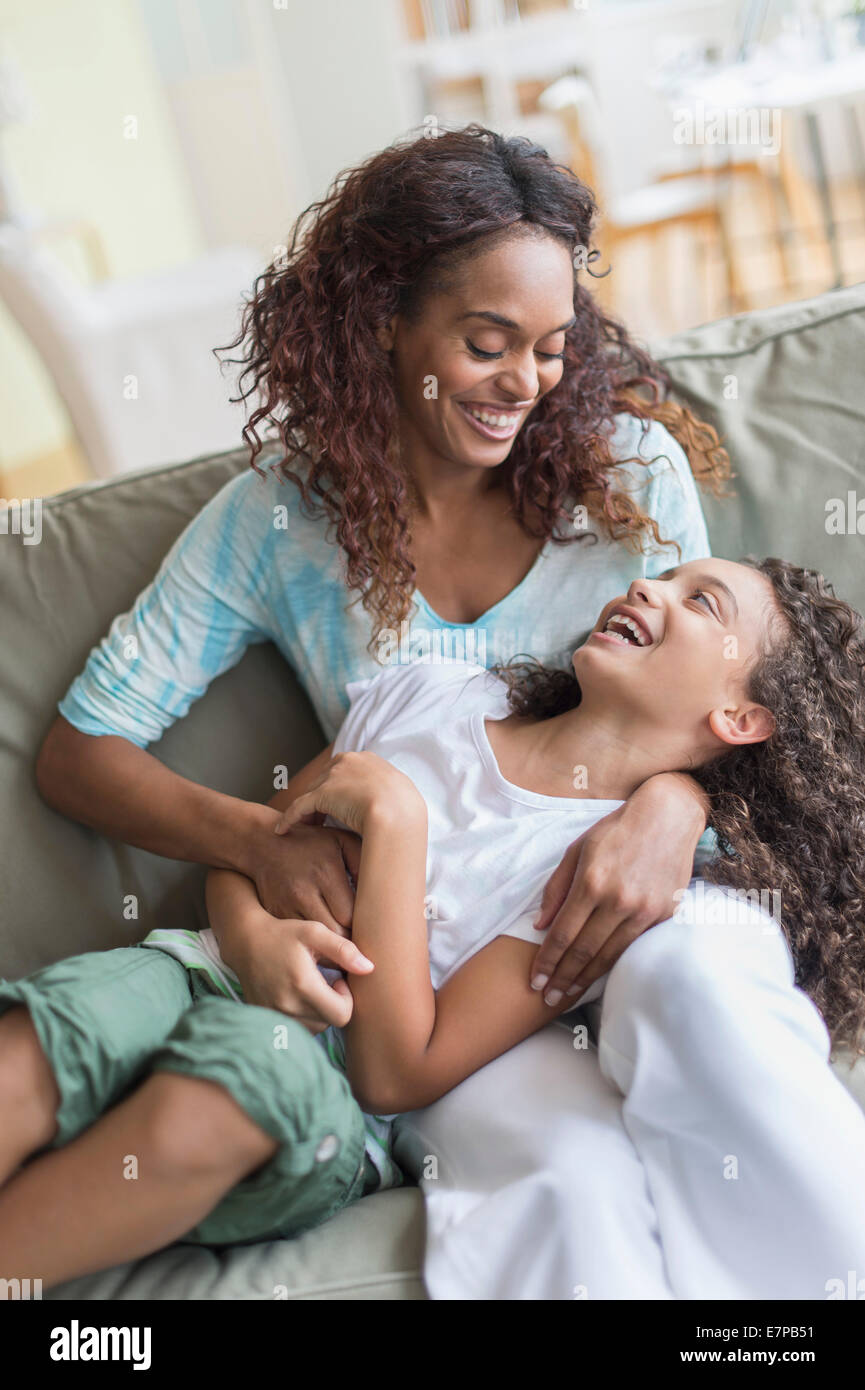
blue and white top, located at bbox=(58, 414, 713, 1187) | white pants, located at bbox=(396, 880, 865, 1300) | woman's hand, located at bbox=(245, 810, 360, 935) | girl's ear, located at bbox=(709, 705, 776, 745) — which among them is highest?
blue and white top, located at bbox=(58, 414, 713, 1187)

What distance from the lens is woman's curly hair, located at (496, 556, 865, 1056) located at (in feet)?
4.03

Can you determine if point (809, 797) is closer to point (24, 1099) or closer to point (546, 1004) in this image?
point (546, 1004)

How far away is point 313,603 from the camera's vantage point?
1488mm

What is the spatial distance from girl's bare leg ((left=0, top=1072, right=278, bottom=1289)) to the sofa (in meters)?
0.50

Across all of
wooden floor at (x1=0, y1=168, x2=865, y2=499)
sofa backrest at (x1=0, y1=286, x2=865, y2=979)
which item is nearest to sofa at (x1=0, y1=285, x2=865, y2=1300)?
sofa backrest at (x1=0, y1=286, x2=865, y2=979)

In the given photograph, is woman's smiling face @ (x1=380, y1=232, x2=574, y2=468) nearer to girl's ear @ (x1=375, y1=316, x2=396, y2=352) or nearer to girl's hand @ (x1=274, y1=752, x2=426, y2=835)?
girl's ear @ (x1=375, y1=316, x2=396, y2=352)

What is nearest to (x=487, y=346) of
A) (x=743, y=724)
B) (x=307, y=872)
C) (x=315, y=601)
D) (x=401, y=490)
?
(x=401, y=490)

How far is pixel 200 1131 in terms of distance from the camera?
94 cm

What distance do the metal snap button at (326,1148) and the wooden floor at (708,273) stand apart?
4077 millimetres

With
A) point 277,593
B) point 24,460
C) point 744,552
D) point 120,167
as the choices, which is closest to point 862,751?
point 744,552

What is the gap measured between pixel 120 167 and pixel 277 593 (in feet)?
15.8

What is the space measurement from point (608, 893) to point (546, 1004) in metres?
0.13

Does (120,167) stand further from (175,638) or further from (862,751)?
(862,751)

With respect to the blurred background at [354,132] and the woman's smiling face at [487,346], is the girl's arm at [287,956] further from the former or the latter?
the blurred background at [354,132]
